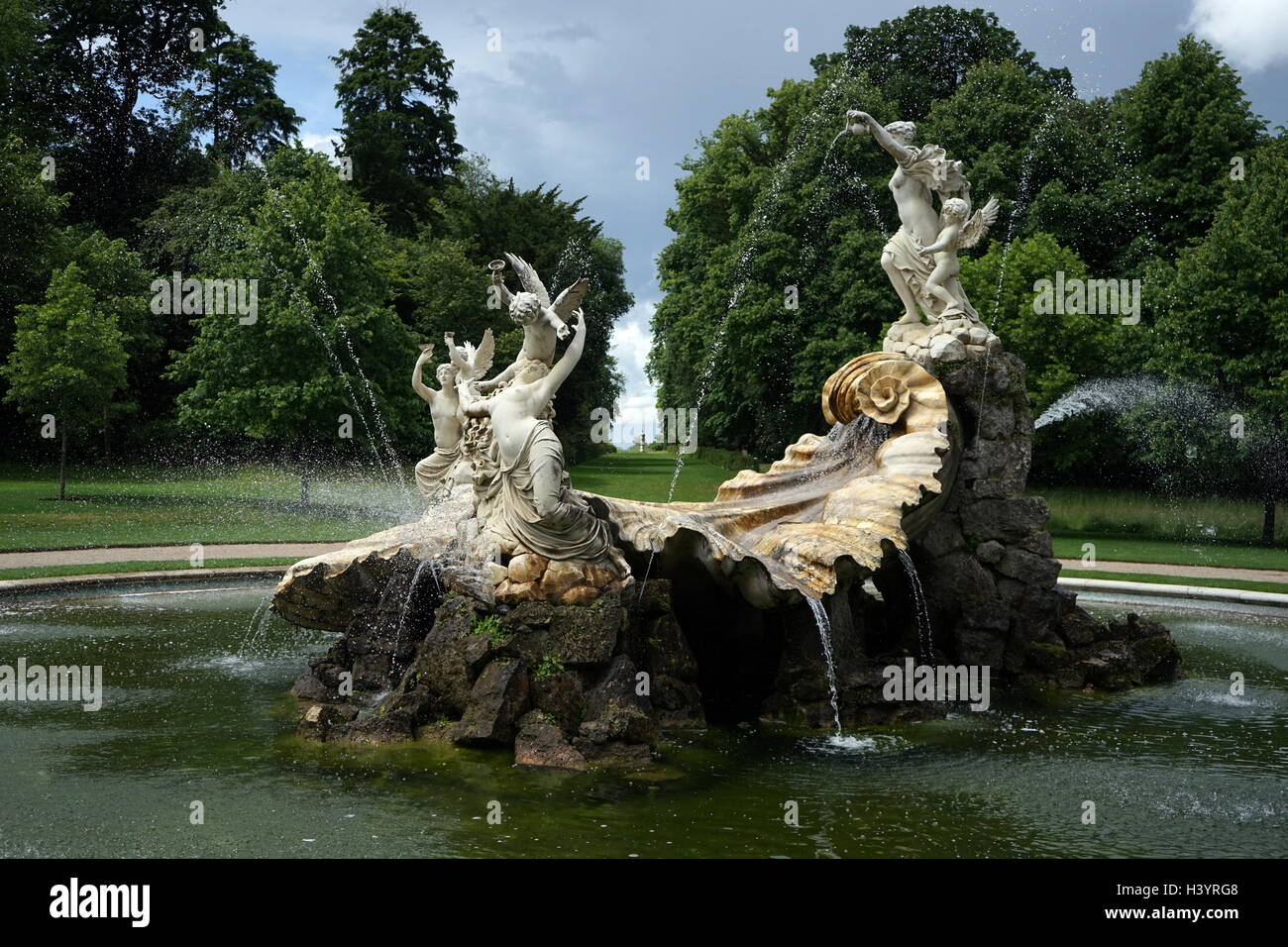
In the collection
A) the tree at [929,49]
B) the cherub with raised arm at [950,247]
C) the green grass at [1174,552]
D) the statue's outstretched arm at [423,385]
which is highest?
the tree at [929,49]

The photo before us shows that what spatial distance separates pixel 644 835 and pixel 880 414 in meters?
7.16

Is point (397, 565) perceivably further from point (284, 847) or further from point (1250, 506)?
point (1250, 506)

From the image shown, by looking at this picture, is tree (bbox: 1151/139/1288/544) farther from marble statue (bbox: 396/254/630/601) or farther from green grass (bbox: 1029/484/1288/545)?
marble statue (bbox: 396/254/630/601)

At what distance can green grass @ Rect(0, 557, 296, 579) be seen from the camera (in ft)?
64.2

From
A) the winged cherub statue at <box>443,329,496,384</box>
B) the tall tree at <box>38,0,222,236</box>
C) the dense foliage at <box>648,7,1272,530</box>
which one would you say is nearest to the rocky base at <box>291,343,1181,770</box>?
the winged cherub statue at <box>443,329,496,384</box>

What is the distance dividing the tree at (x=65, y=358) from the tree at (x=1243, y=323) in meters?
25.7

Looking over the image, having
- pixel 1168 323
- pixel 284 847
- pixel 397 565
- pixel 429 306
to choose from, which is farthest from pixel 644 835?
pixel 429 306

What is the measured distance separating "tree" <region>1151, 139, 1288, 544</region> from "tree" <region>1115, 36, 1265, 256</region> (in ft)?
17.1

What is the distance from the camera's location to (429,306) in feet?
143

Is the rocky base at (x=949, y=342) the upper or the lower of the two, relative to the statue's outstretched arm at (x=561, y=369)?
upper

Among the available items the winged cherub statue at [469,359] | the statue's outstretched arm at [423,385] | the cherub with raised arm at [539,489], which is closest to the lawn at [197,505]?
the statue's outstretched arm at [423,385]

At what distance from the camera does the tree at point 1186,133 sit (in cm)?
3647

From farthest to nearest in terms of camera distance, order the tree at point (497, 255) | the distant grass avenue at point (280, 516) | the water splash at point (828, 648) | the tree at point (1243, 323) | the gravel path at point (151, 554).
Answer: the tree at point (497, 255) → the tree at point (1243, 323) → the distant grass avenue at point (280, 516) → the gravel path at point (151, 554) → the water splash at point (828, 648)

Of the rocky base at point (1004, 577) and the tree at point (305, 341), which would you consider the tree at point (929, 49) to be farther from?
the rocky base at point (1004, 577)
